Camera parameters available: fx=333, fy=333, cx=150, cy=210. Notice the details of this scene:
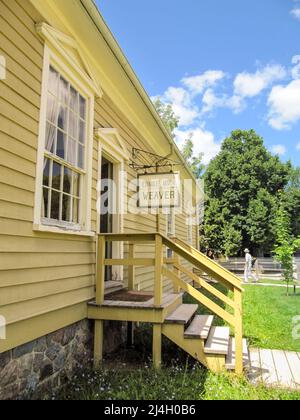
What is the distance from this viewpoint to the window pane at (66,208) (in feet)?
12.8

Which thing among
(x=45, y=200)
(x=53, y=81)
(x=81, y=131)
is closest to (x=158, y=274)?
(x=45, y=200)

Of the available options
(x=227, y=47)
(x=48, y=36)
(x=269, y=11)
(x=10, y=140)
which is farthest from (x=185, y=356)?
(x=227, y=47)

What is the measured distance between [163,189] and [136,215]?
0.84 m

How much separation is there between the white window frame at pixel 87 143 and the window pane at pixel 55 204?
3.5 inches

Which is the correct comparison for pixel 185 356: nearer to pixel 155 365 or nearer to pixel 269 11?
pixel 155 365

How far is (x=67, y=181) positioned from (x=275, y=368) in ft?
11.6

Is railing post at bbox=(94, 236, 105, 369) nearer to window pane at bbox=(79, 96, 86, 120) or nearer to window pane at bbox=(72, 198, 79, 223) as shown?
window pane at bbox=(72, 198, 79, 223)

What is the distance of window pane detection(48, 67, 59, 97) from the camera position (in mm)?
3675

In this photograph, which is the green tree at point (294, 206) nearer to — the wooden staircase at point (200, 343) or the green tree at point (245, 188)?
the green tree at point (245, 188)

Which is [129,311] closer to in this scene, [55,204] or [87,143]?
[55,204]

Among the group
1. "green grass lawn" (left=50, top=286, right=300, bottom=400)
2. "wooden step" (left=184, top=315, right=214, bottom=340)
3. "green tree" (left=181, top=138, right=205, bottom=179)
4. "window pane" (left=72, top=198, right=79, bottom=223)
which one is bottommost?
"green grass lawn" (left=50, top=286, right=300, bottom=400)

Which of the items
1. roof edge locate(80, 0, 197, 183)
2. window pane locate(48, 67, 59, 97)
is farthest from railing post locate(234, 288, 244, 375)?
roof edge locate(80, 0, 197, 183)

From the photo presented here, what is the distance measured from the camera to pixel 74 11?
3.81 meters

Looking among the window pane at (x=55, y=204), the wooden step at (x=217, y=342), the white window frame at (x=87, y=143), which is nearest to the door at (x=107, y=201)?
the white window frame at (x=87, y=143)
